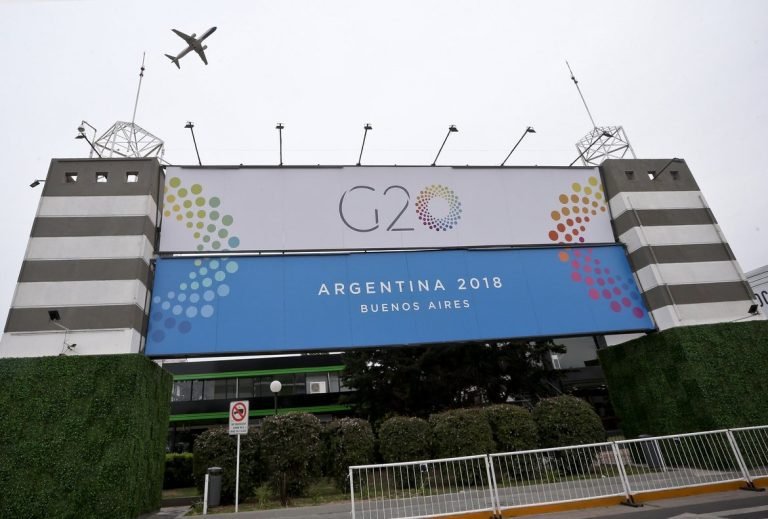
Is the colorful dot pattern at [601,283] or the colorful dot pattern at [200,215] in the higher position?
the colorful dot pattern at [200,215]

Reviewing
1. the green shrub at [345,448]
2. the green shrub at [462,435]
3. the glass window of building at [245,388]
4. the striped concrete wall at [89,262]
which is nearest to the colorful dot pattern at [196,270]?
the striped concrete wall at [89,262]

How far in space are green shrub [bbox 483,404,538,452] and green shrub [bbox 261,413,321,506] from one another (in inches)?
219

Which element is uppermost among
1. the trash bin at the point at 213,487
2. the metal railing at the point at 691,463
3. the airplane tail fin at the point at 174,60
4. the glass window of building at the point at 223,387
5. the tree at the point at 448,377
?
the airplane tail fin at the point at 174,60

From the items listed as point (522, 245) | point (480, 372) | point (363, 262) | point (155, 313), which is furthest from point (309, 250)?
point (480, 372)

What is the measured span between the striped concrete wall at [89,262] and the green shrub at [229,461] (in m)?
3.68

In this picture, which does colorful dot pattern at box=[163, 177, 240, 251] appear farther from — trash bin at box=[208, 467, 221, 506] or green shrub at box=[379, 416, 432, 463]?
green shrub at box=[379, 416, 432, 463]

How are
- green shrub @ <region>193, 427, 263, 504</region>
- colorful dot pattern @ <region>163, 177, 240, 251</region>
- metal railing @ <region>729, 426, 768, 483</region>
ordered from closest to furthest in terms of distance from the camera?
metal railing @ <region>729, 426, 768, 483</region> < green shrub @ <region>193, 427, 263, 504</region> < colorful dot pattern @ <region>163, 177, 240, 251</region>

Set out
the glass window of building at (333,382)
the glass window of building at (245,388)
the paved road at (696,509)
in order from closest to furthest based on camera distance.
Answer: the paved road at (696,509) → the glass window of building at (245,388) → the glass window of building at (333,382)

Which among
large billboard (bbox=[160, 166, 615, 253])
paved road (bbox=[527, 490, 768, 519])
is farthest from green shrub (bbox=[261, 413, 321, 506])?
paved road (bbox=[527, 490, 768, 519])

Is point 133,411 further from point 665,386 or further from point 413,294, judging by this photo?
point 665,386

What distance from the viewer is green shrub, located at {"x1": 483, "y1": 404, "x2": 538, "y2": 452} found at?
13.9 m

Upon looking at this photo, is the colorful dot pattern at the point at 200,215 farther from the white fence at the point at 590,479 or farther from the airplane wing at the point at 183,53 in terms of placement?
the white fence at the point at 590,479

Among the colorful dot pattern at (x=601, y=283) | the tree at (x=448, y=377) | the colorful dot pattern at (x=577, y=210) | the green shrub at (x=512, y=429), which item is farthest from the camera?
the tree at (x=448, y=377)

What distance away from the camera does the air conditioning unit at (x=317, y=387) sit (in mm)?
36750
